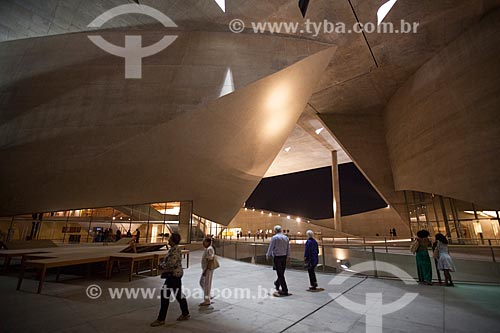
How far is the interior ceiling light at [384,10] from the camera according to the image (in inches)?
436

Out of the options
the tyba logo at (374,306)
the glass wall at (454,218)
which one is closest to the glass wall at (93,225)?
the tyba logo at (374,306)

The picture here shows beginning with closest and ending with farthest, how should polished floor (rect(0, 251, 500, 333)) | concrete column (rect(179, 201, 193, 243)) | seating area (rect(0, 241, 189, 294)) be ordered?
polished floor (rect(0, 251, 500, 333)), seating area (rect(0, 241, 189, 294)), concrete column (rect(179, 201, 193, 243))

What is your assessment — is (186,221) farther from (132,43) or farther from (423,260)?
(423,260)

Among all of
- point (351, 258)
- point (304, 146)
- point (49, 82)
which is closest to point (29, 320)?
point (49, 82)

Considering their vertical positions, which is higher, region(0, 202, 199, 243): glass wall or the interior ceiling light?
the interior ceiling light

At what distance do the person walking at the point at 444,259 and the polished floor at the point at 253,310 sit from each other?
273 millimetres

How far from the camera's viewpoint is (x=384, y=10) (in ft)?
37.8

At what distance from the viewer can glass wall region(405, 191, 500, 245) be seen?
545 inches

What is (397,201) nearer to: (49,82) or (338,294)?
(338,294)

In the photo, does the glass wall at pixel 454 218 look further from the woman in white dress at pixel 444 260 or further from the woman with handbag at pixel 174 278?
the woman with handbag at pixel 174 278

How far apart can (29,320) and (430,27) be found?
60.7 feet

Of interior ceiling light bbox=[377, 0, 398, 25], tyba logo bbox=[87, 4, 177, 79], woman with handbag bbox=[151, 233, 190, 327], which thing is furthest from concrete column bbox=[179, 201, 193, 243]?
interior ceiling light bbox=[377, 0, 398, 25]

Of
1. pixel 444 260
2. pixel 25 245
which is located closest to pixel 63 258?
pixel 25 245

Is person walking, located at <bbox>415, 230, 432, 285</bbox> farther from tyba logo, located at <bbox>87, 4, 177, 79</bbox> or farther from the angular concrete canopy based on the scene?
tyba logo, located at <bbox>87, 4, 177, 79</bbox>
